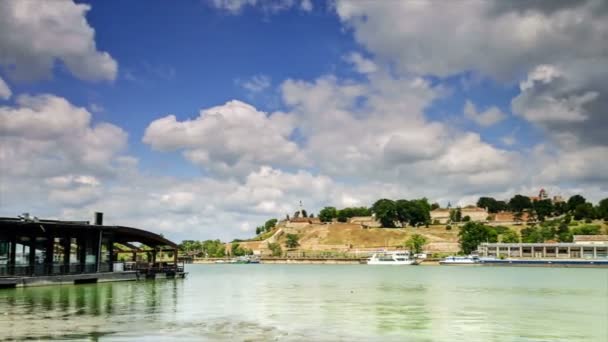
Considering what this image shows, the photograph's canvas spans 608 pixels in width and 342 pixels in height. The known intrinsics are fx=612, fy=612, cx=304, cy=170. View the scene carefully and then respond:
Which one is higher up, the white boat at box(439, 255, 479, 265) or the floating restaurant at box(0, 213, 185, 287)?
the floating restaurant at box(0, 213, 185, 287)

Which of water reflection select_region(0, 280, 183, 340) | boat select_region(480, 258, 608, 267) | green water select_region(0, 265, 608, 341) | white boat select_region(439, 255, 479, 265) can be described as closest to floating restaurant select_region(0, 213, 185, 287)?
water reflection select_region(0, 280, 183, 340)

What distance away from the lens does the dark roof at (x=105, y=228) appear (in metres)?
54.8

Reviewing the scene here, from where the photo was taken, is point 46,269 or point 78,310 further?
point 46,269

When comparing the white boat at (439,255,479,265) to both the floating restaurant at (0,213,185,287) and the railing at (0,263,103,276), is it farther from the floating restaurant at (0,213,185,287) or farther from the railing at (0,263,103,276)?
the railing at (0,263,103,276)

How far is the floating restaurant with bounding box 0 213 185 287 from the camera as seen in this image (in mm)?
56094

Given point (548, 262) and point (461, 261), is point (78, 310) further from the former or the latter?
point (461, 261)

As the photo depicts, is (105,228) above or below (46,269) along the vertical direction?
above

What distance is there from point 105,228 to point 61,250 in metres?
6.78

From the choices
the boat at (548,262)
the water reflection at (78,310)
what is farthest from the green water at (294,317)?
the boat at (548,262)

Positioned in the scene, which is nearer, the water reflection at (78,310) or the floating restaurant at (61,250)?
the water reflection at (78,310)

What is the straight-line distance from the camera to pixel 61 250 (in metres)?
67.5

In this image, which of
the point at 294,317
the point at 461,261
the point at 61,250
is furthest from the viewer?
the point at 461,261

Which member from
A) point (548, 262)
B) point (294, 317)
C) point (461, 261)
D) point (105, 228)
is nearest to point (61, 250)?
point (105, 228)

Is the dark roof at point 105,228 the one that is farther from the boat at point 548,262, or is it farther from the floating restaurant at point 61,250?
the boat at point 548,262
